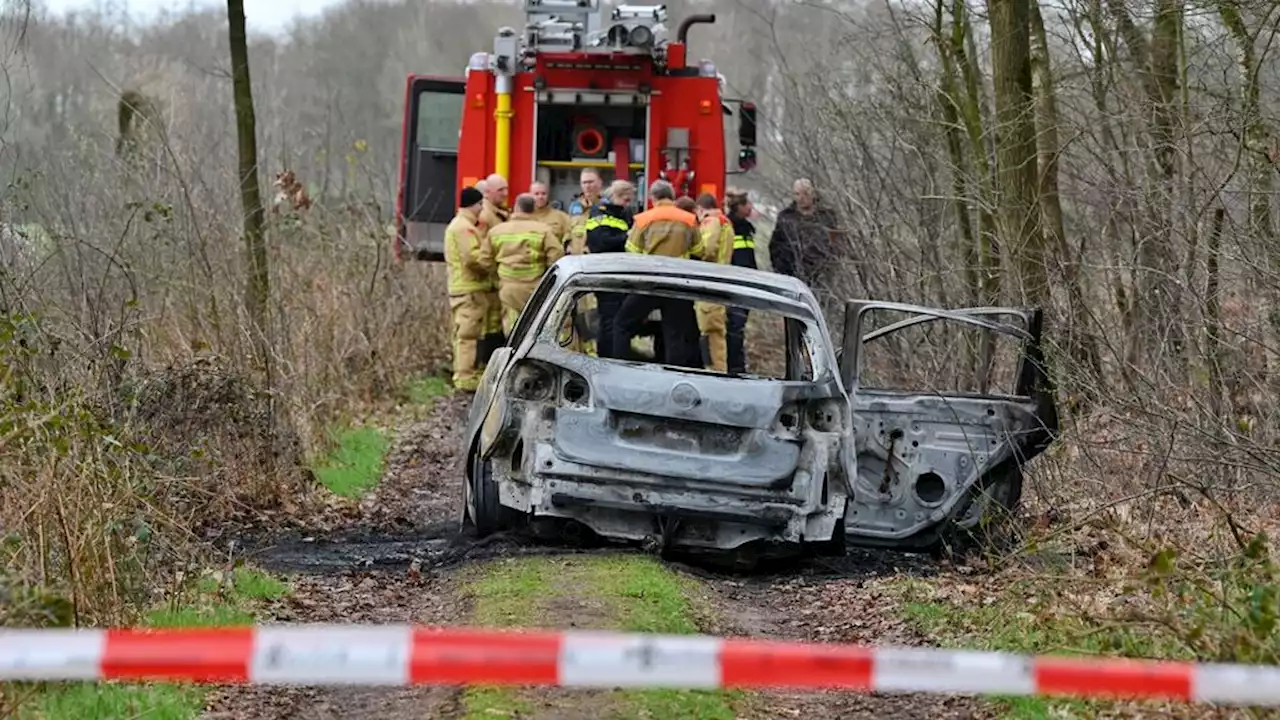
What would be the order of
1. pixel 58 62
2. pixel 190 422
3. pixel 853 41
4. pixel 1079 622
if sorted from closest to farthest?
pixel 1079 622 → pixel 190 422 → pixel 853 41 → pixel 58 62

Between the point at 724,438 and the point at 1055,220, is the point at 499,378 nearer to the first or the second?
the point at 724,438

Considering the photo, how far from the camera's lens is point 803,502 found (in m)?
9.78

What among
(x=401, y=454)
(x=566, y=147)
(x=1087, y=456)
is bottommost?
(x=401, y=454)

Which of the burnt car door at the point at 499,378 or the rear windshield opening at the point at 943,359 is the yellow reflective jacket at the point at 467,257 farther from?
the burnt car door at the point at 499,378

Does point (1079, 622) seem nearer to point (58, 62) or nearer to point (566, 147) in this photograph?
point (566, 147)

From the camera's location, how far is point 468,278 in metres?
17.7

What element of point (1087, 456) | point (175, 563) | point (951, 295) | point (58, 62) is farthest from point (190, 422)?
point (58, 62)

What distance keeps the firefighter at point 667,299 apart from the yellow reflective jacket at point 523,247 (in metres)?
1.01

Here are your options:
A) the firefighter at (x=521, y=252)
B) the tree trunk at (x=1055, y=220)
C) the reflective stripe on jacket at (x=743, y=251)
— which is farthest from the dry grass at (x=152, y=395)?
the tree trunk at (x=1055, y=220)

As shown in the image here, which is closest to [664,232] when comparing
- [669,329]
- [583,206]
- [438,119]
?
[669,329]

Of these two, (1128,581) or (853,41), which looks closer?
(1128,581)

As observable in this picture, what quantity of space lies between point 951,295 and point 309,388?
522cm

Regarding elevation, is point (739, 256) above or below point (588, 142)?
below

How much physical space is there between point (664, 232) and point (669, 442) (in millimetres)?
6075
